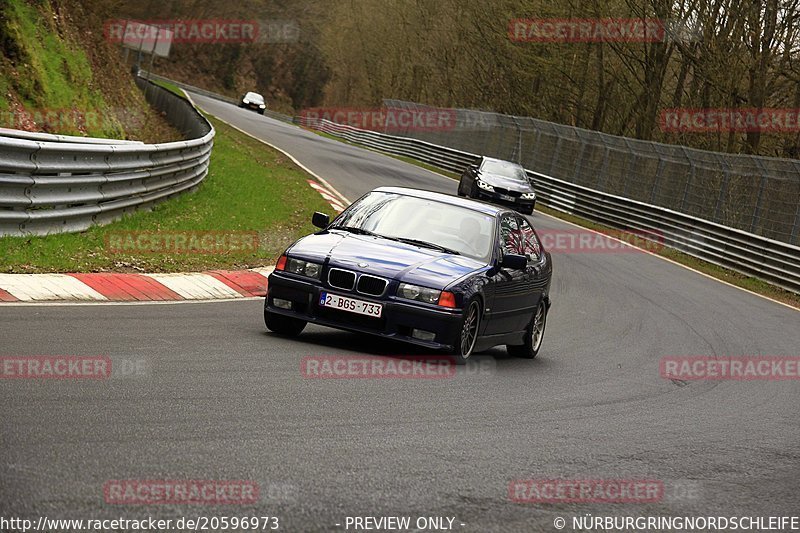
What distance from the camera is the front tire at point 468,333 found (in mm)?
9438

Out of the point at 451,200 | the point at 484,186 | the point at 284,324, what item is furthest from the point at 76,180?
the point at 484,186

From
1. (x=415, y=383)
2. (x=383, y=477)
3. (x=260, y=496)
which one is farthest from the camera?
(x=415, y=383)

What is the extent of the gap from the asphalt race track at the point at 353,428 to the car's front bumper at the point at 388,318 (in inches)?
10.1

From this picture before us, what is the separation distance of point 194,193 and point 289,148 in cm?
1803

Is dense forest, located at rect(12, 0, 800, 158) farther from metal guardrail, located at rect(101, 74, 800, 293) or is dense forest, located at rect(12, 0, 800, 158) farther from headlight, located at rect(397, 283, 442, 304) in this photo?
headlight, located at rect(397, 283, 442, 304)

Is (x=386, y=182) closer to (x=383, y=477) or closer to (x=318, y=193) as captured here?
(x=318, y=193)

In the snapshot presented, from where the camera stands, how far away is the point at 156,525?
14.5ft

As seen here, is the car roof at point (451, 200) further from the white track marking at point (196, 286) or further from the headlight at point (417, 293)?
the white track marking at point (196, 286)

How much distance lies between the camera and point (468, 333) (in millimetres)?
9719

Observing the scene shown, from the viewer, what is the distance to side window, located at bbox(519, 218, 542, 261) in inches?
451

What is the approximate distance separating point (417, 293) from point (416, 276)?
0.16 meters

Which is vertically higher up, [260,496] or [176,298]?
[260,496]

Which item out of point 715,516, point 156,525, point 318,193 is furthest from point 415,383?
point 318,193

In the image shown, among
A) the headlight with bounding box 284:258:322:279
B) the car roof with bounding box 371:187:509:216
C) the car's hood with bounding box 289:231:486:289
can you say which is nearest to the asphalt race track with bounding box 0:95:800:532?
the headlight with bounding box 284:258:322:279
